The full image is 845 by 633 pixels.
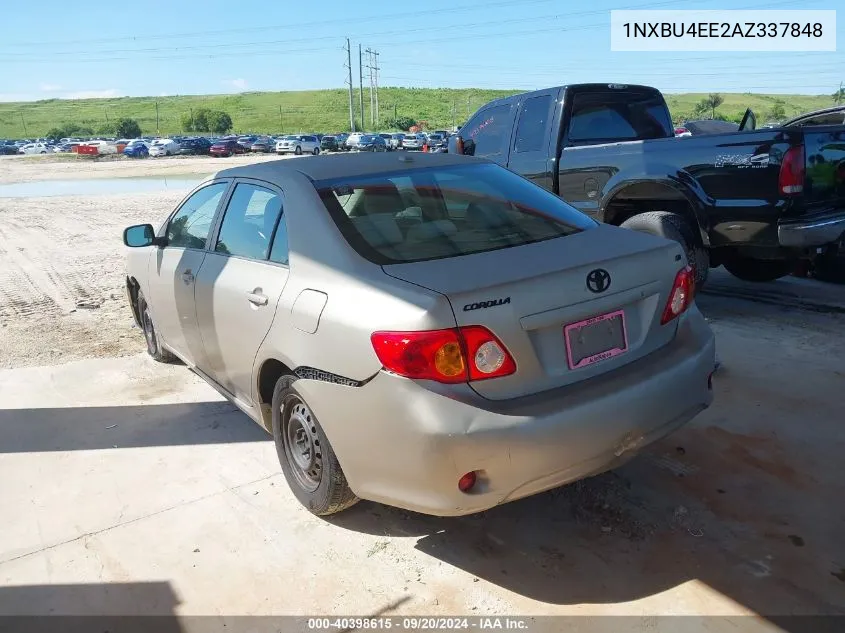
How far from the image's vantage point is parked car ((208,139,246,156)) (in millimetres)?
52250

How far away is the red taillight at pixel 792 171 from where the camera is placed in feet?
16.2

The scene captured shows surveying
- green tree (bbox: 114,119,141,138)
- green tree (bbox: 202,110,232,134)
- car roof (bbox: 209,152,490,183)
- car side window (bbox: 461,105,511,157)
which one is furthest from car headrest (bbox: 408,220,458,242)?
green tree (bbox: 114,119,141,138)

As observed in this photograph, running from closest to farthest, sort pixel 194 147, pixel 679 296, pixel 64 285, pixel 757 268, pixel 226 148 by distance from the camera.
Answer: pixel 679 296
pixel 757 268
pixel 64 285
pixel 226 148
pixel 194 147

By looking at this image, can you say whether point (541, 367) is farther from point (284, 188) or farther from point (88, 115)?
point (88, 115)

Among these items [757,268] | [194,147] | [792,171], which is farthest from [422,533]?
[194,147]

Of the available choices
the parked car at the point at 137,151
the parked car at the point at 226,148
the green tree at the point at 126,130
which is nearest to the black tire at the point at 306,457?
the parked car at the point at 226,148

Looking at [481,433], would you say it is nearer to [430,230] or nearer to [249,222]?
[430,230]

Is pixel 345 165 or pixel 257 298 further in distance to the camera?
pixel 345 165

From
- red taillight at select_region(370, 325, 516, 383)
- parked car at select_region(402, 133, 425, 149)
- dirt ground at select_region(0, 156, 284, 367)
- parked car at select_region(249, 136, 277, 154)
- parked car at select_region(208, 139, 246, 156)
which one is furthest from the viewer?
parked car at select_region(249, 136, 277, 154)

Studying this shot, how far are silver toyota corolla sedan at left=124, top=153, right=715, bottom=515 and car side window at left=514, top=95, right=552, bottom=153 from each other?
3.53 meters

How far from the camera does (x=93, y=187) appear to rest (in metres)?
24.5

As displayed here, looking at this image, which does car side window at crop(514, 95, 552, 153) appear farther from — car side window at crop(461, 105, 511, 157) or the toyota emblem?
the toyota emblem

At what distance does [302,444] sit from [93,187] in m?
24.6

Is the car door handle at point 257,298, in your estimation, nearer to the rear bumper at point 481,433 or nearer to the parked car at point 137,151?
the rear bumper at point 481,433
